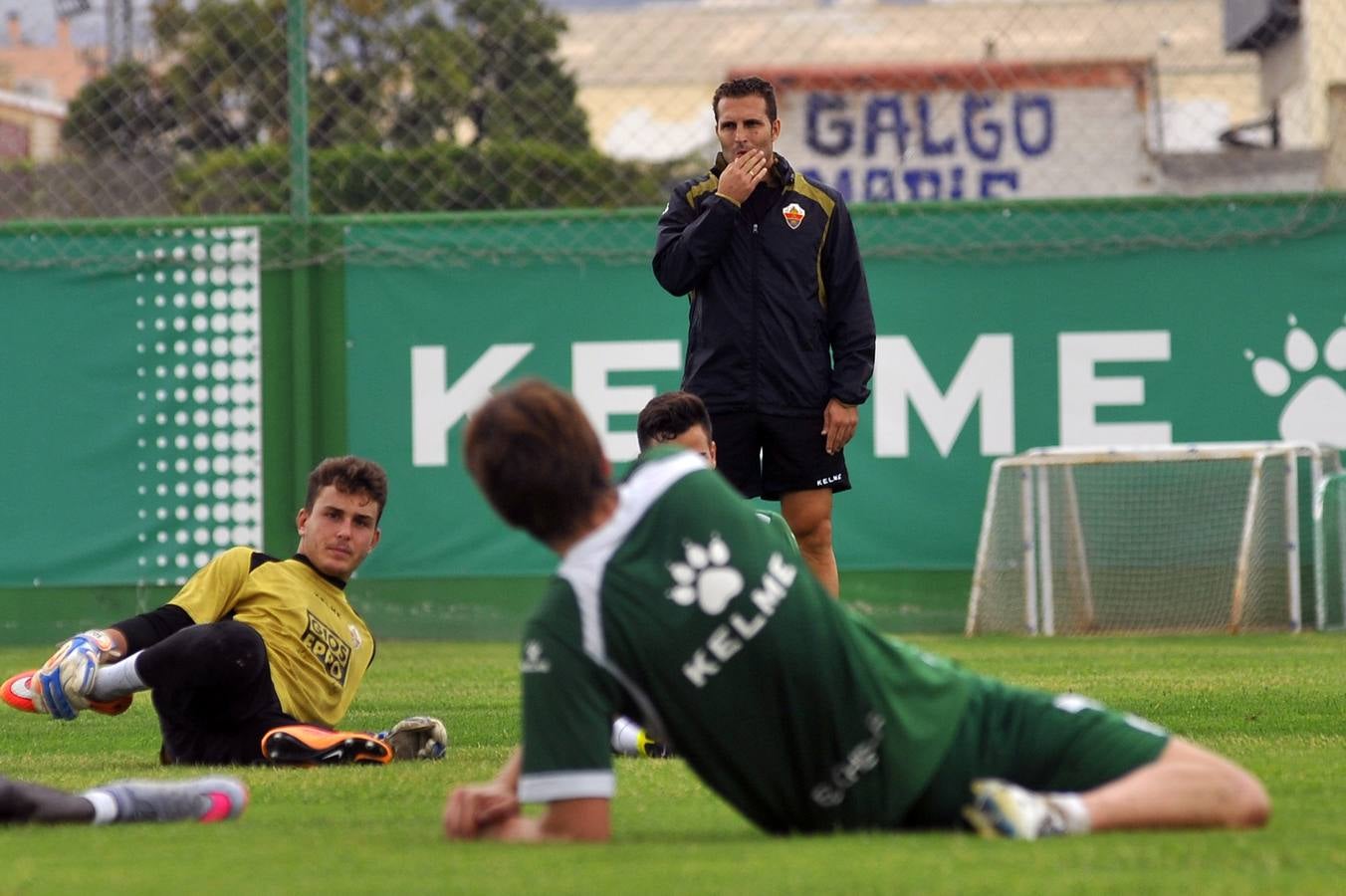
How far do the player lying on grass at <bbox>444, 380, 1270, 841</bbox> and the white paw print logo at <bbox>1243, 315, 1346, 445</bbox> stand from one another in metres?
8.96

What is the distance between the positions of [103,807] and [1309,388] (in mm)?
9478

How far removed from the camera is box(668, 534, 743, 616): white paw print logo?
348 cm

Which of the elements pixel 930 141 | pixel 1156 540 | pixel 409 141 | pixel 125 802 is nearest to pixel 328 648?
pixel 125 802

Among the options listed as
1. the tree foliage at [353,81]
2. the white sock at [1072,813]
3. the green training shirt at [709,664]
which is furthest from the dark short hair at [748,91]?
the tree foliage at [353,81]

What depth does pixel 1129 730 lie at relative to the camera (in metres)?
3.64

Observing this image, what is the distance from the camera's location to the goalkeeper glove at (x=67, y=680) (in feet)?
17.0

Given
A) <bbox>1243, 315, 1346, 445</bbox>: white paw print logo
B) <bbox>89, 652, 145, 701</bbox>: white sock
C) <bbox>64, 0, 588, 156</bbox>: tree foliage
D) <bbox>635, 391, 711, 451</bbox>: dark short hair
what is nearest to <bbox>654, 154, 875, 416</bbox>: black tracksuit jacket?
<bbox>635, 391, 711, 451</bbox>: dark short hair

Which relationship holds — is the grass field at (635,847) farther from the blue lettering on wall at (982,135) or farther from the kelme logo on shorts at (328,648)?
the blue lettering on wall at (982,135)

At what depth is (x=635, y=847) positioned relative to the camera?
12.0 ft

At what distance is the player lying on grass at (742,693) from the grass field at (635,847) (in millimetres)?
80

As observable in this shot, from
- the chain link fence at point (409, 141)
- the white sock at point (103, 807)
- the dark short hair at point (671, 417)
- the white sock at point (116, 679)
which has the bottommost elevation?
the white sock at point (103, 807)

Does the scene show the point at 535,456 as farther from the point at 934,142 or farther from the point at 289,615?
the point at 934,142

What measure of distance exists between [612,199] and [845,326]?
649 cm

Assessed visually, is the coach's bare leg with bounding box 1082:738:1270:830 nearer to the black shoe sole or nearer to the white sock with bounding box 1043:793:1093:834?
the white sock with bounding box 1043:793:1093:834
